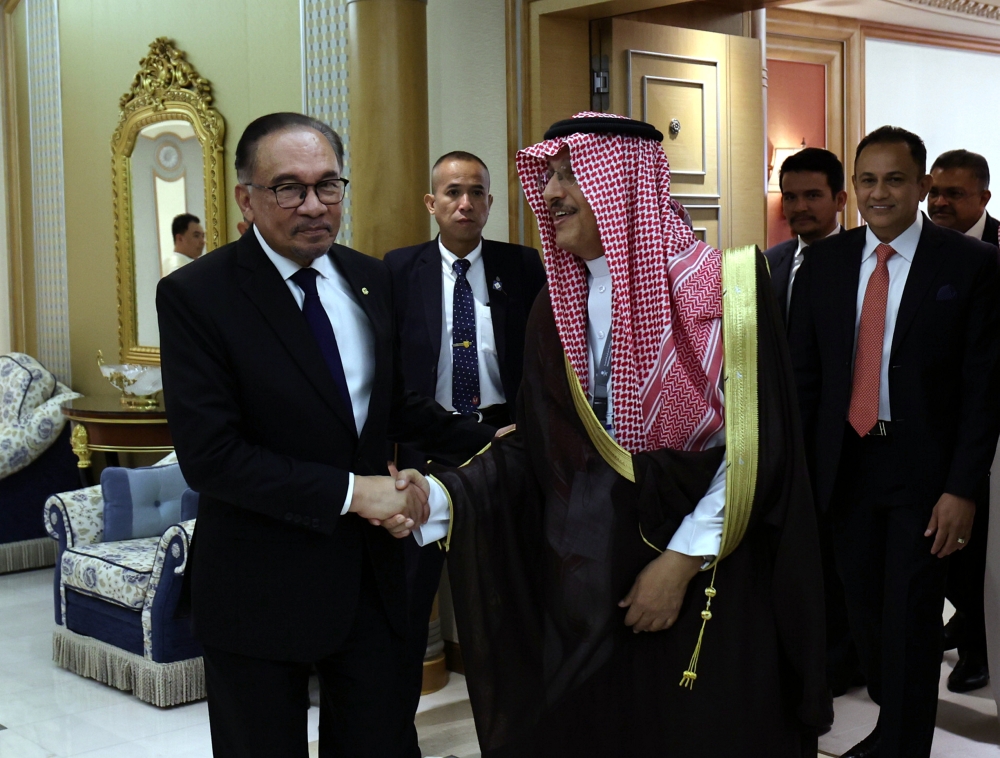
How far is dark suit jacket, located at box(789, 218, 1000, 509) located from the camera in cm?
308

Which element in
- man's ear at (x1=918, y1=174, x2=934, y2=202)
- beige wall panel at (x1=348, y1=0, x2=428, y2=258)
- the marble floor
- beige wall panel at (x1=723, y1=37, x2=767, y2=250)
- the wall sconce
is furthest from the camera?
the wall sconce

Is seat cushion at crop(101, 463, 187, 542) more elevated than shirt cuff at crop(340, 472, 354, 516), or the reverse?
shirt cuff at crop(340, 472, 354, 516)

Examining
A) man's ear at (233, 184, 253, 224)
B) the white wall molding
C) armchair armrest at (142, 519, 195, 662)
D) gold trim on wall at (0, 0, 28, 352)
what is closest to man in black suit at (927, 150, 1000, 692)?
man's ear at (233, 184, 253, 224)

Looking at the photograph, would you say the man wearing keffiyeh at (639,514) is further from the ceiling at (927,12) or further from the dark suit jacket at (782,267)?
the ceiling at (927,12)

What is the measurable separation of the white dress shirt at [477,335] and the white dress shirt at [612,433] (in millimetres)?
1401

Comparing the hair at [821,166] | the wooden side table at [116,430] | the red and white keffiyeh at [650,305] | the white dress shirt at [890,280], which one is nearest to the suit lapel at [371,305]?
the red and white keffiyeh at [650,305]

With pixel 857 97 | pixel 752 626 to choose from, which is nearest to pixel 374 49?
pixel 752 626

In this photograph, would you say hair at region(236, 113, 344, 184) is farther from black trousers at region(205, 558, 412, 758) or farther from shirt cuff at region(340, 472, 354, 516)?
black trousers at region(205, 558, 412, 758)

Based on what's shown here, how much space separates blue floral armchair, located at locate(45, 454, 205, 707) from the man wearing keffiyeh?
6.64 ft

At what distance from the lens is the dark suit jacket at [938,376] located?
3084 mm

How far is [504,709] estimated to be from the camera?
91.8 inches

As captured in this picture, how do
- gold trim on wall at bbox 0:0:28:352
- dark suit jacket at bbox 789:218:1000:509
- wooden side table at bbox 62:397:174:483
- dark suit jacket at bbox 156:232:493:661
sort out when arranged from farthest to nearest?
gold trim on wall at bbox 0:0:28:352
wooden side table at bbox 62:397:174:483
dark suit jacket at bbox 789:218:1000:509
dark suit jacket at bbox 156:232:493:661

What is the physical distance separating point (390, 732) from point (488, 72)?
289cm

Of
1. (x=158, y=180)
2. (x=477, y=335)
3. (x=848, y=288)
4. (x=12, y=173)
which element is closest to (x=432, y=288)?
(x=477, y=335)
